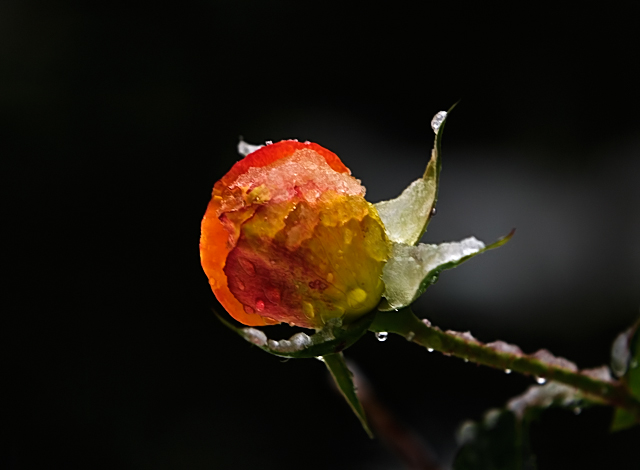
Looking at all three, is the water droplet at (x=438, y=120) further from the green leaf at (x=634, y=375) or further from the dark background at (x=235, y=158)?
the dark background at (x=235, y=158)

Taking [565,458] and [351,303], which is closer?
[351,303]

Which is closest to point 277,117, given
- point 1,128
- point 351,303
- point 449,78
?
point 449,78

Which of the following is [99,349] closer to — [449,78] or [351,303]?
[449,78]

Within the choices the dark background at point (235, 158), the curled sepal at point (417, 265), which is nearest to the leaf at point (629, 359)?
the curled sepal at point (417, 265)

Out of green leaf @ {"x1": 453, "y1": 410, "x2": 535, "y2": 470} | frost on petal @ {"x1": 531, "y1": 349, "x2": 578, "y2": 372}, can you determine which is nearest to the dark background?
green leaf @ {"x1": 453, "y1": 410, "x2": 535, "y2": 470}

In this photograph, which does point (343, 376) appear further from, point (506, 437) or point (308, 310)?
point (506, 437)
